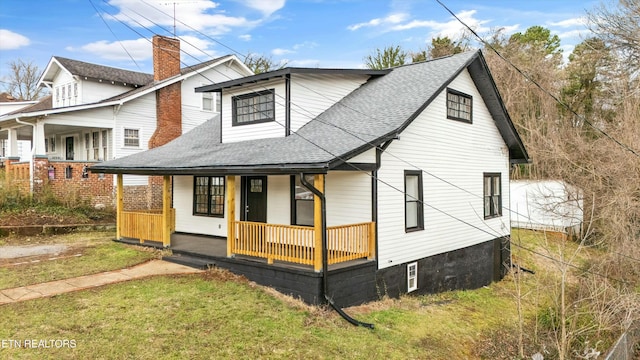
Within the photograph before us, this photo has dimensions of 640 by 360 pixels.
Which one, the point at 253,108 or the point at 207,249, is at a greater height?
the point at 253,108

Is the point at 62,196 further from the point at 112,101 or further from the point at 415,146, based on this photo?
the point at 415,146

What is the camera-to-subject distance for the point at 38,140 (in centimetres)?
1712

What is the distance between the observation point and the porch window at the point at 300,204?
10805 millimetres

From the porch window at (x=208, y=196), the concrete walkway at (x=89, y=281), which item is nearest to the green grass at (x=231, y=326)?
the concrete walkway at (x=89, y=281)

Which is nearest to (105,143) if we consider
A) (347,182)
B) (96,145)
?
(96,145)

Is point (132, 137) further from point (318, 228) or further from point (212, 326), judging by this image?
point (212, 326)

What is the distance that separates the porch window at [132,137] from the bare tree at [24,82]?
967 inches

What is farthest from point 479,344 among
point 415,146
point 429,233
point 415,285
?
point 415,146

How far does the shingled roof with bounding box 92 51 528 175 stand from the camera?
8.75m

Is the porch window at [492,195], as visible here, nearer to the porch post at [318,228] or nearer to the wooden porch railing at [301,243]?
the wooden porch railing at [301,243]

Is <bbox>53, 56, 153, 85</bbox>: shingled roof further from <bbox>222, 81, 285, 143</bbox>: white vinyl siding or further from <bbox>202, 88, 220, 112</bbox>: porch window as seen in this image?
<bbox>222, 81, 285, 143</bbox>: white vinyl siding

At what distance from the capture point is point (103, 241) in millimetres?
13656

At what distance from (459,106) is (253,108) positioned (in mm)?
6186

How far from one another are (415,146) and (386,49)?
74.4 ft
